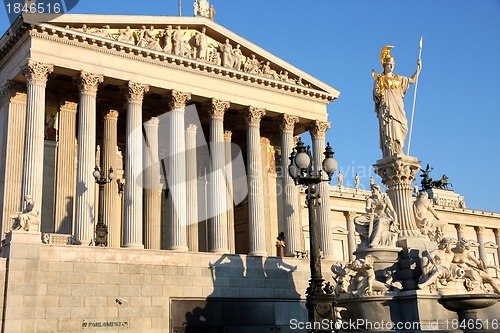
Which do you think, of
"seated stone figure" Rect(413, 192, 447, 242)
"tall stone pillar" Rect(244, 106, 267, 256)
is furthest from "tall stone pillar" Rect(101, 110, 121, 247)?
"seated stone figure" Rect(413, 192, 447, 242)

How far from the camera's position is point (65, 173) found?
35406mm

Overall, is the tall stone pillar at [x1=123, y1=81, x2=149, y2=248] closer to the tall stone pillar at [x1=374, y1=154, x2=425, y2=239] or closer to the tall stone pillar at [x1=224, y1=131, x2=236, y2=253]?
the tall stone pillar at [x1=224, y1=131, x2=236, y2=253]

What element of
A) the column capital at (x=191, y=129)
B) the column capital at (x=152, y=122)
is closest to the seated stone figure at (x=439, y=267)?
the column capital at (x=191, y=129)

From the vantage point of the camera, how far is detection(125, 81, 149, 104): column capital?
116 feet

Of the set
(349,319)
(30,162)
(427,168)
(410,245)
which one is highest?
(427,168)

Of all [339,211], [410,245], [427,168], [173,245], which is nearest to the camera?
[410,245]

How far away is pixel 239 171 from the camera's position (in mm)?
44562

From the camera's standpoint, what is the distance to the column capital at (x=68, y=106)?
36562mm

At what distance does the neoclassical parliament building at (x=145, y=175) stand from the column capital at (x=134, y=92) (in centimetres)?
6

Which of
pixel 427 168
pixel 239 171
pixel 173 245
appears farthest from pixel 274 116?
pixel 427 168

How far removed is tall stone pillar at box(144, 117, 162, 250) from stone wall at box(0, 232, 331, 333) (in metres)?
4.55

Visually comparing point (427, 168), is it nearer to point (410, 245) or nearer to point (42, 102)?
point (42, 102)

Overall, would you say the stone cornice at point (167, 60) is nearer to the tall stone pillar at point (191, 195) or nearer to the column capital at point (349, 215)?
the tall stone pillar at point (191, 195)

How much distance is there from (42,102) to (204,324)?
48.6 ft
